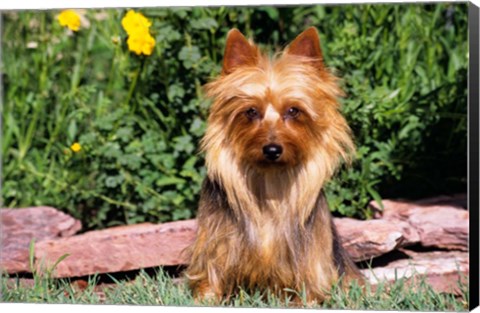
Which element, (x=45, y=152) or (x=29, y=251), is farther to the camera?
(x=45, y=152)

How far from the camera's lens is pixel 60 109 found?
25.5 feet

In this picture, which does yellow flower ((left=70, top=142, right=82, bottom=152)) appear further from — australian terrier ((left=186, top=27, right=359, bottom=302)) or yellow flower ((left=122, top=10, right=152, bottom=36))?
australian terrier ((left=186, top=27, right=359, bottom=302))

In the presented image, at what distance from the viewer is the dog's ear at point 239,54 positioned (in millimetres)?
5207

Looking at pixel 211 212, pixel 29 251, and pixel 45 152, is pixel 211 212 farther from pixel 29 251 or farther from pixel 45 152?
pixel 45 152

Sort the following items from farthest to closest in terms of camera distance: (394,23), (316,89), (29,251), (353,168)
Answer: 1. (394,23)
2. (353,168)
3. (29,251)
4. (316,89)

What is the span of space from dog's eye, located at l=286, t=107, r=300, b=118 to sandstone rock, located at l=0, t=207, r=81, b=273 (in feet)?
7.00

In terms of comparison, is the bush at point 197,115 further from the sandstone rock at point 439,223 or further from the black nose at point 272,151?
the black nose at point 272,151

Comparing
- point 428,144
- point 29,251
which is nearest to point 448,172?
point 428,144

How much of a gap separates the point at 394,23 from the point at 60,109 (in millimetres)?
2535

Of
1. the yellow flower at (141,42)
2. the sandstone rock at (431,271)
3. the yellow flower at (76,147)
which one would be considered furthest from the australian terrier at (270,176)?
the yellow flower at (76,147)

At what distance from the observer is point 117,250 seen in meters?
6.33

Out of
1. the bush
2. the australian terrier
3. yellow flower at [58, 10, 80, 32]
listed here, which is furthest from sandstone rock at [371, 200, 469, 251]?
yellow flower at [58, 10, 80, 32]

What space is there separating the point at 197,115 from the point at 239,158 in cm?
189

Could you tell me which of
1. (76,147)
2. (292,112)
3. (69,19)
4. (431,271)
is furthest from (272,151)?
(69,19)
